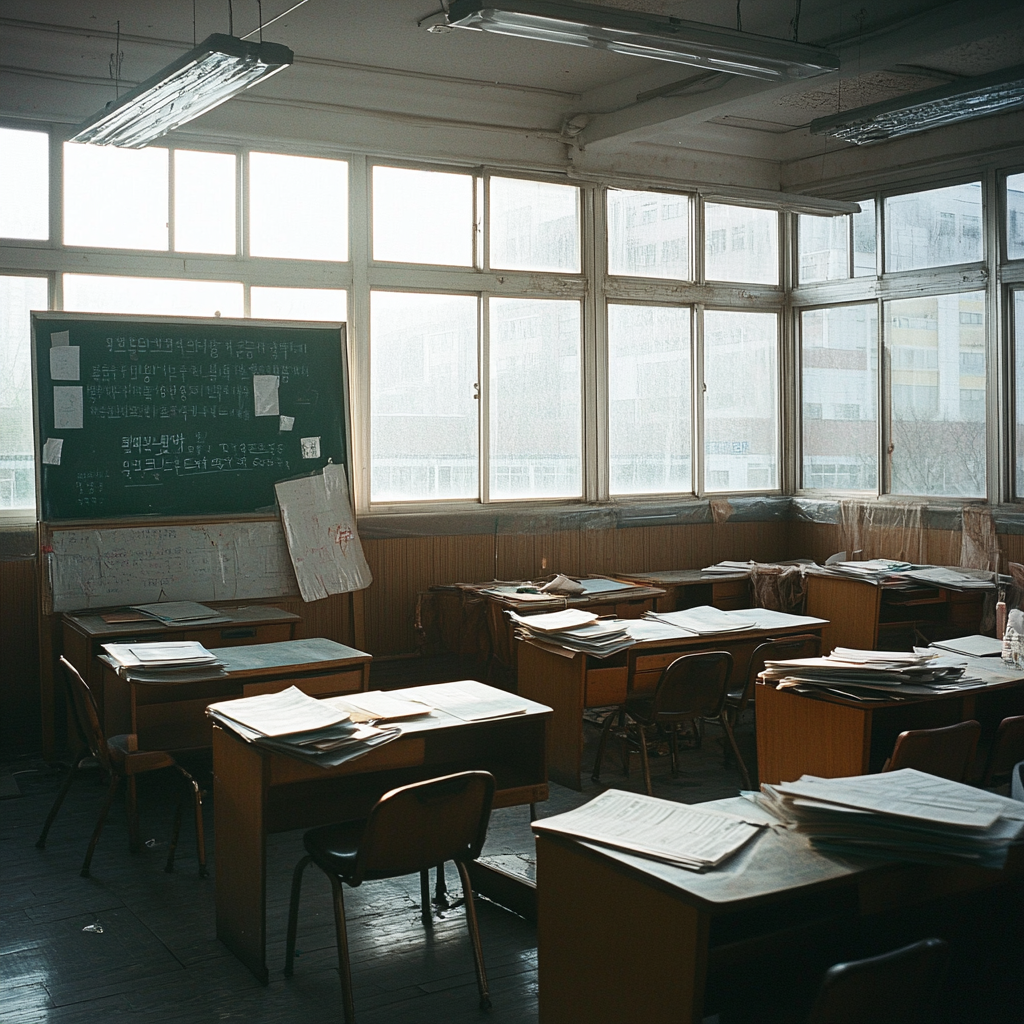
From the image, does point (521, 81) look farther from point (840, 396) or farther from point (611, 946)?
point (611, 946)

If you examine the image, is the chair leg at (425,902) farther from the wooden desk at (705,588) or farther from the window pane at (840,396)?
the window pane at (840,396)

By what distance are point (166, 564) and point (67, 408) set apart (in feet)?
3.14

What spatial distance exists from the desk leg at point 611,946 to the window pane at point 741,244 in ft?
21.9

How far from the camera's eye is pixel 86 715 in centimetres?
428

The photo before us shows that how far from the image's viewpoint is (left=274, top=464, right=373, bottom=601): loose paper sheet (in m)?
6.21

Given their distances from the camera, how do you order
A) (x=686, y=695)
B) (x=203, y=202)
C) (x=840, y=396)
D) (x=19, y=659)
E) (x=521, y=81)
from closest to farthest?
(x=686, y=695) < (x=19, y=659) < (x=203, y=202) < (x=521, y=81) < (x=840, y=396)

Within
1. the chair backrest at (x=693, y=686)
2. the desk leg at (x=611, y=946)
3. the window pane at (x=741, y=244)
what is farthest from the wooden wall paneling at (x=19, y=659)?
the window pane at (x=741, y=244)

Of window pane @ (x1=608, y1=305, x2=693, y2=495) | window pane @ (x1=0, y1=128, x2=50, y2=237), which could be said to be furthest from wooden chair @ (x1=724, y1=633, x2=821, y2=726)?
window pane @ (x1=0, y1=128, x2=50, y2=237)

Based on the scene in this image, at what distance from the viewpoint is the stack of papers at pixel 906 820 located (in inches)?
85.8

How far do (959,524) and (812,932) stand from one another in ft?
18.2

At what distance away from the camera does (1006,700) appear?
15.2 feet

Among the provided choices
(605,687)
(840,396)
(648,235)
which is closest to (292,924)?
(605,687)

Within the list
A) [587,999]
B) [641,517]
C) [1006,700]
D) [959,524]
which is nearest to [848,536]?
[959,524]

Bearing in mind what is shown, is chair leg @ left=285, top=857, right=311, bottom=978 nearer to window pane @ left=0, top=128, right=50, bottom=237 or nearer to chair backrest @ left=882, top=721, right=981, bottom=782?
chair backrest @ left=882, top=721, right=981, bottom=782
